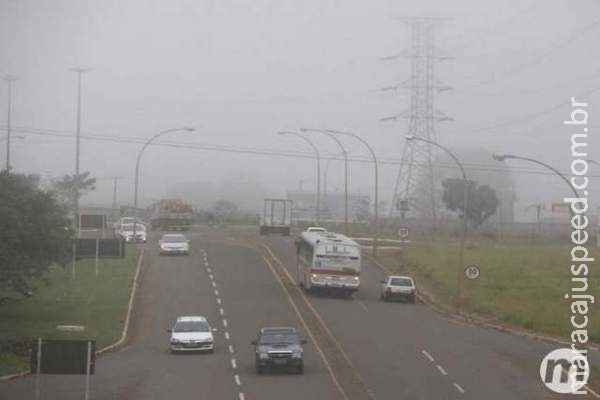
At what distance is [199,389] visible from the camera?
30953 millimetres

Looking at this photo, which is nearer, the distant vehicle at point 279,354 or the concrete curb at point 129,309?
the distant vehicle at point 279,354

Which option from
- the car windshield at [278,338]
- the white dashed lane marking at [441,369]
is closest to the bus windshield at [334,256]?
the car windshield at [278,338]

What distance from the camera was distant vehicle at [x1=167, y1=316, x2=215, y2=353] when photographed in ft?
130

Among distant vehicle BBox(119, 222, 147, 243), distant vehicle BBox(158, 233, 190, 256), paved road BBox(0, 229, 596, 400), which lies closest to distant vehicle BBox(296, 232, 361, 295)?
paved road BBox(0, 229, 596, 400)

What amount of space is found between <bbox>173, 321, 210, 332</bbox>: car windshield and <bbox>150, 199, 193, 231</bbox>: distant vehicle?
72.0 m

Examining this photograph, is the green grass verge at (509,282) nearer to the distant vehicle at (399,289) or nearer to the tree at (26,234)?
the distant vehicle at (399,289)

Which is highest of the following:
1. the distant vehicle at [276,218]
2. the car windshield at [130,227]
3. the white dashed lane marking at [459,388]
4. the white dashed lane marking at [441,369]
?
the distant vehicle at [276,218]

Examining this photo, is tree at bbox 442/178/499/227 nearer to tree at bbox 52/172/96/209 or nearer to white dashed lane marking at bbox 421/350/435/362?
tree at bbox 52/172/96/209

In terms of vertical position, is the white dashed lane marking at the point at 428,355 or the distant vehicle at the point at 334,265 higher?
the distant vehicle at the point at 334,265

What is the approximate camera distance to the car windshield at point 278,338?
3512 centimetres

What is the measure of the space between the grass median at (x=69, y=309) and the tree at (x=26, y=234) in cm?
193

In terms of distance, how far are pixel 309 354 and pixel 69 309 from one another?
16443 mm

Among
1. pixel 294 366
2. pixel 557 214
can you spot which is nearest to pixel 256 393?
pixel 294 366

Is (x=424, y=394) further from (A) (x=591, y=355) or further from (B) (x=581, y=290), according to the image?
(B) (x=581, y=290)
